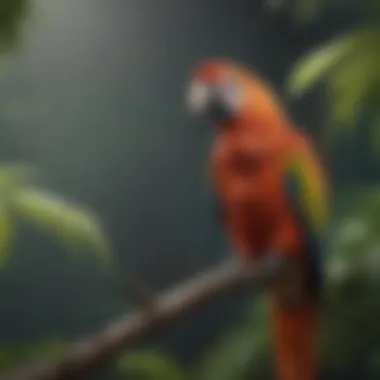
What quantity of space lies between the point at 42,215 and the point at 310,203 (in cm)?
33

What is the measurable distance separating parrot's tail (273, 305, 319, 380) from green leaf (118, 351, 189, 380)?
12 centimetres

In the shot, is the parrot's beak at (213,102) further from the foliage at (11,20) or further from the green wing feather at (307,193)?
the foliage at (11,20)

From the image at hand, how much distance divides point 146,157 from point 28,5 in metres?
0.24

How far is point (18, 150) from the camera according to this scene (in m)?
1.21

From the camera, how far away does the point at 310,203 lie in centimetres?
122

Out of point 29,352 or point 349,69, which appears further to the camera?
point 349,69

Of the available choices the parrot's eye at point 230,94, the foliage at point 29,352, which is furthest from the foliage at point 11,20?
the foliage at point 29,352

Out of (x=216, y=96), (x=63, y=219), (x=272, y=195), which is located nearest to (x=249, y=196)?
(x=272, y=195)

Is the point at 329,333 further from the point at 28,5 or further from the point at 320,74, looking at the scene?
the point at 28,5

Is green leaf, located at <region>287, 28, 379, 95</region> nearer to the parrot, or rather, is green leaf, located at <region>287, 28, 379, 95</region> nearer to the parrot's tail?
the parrot

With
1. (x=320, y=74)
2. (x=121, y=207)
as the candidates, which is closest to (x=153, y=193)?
(x=121, y=207)

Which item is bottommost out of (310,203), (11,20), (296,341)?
(296,341)

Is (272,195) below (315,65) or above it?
below

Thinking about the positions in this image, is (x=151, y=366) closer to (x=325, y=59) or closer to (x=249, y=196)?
(x=249, y=196)
